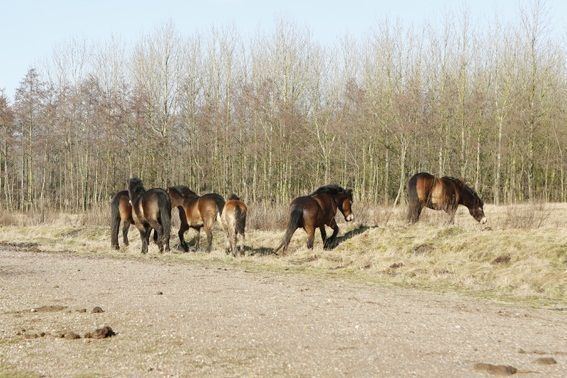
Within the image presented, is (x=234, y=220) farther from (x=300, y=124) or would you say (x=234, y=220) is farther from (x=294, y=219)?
(x=300, y=124)

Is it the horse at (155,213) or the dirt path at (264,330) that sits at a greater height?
the horse at (155,213)

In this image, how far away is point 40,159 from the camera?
177 feet

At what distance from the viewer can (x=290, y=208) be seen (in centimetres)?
2009

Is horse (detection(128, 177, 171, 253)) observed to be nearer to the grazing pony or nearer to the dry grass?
the dry grass

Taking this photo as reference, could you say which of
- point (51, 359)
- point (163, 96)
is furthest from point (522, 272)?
point (163, 96)

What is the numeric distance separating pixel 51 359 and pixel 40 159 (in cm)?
4936

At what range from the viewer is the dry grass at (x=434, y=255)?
1428 centimetres

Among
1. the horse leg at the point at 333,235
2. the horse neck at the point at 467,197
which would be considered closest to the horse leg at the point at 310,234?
the horse leg at the point at 333,235

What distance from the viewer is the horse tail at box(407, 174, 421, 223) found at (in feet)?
68.9

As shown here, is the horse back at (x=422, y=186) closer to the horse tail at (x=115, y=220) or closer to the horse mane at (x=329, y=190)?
the horse mane at (x=329, y=190)

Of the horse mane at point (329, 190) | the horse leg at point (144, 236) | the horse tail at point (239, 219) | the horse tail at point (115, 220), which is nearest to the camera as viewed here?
the horse tail at point (239, 219)

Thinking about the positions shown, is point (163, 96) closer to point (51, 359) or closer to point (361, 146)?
point (361, 146)

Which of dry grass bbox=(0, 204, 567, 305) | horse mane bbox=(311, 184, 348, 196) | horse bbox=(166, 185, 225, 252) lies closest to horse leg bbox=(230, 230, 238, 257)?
dry grass bbox=(0, 204, 567, 305)

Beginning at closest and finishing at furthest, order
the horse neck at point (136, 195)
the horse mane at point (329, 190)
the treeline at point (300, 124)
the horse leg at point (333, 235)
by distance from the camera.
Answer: the horse leg at point (333, 235), the horse mane at point (329, 190), the horse neck at point (136, 195), the treeline at point (300, 124)
